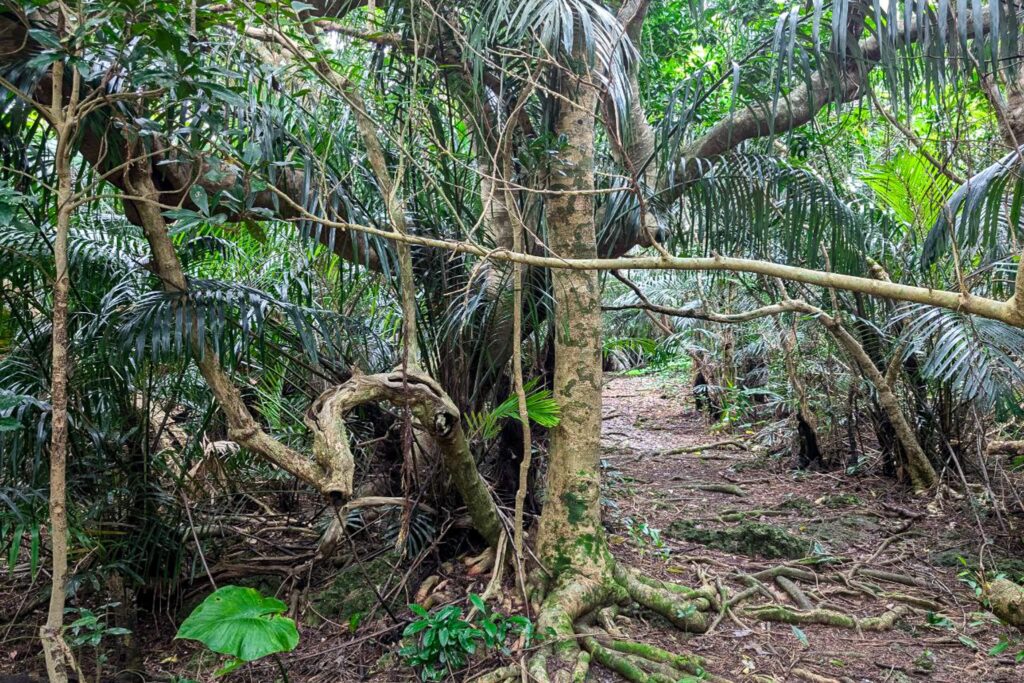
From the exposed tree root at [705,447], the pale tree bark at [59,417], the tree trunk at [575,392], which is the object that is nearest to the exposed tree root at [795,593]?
the tree trunk at [575,392]

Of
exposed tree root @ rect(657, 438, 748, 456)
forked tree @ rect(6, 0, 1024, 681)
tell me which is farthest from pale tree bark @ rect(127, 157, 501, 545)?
exposed tree root @ rect(657, 438, 748, 456)

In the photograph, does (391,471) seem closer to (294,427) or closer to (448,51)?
(294,427)

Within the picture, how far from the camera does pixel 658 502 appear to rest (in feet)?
17.2

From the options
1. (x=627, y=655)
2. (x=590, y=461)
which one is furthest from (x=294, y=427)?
(x=627, y=655)

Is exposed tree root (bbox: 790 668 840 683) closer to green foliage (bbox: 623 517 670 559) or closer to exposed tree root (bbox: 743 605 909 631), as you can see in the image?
exposed tree root (bbox: 743 605 909 631)

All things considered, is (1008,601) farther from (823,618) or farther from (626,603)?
(626,603)

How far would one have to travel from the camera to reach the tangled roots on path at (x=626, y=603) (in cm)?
306

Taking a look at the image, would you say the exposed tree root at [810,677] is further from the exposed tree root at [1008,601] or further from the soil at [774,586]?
the exposed tree root at [1008,601]

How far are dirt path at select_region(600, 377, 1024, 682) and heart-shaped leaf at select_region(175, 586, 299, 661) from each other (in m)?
1.36

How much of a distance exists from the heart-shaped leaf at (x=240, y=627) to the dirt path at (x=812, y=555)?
53.7 inches

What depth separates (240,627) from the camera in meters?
2.67

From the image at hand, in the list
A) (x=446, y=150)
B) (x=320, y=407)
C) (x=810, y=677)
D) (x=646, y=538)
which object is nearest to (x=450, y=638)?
(x=320, y=407)

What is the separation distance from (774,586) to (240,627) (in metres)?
2.76

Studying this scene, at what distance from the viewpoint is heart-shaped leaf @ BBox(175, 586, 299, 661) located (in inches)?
102
